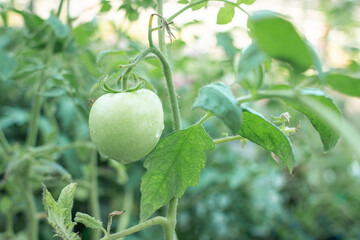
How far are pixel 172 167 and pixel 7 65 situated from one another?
31 centimetres

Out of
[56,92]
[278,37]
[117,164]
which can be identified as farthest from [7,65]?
[278,37]

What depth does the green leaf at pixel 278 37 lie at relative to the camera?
0.18 m

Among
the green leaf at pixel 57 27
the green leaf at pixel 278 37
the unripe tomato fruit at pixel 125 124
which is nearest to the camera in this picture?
the green leaf at pixel 278 37

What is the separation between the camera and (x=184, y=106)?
1.06m

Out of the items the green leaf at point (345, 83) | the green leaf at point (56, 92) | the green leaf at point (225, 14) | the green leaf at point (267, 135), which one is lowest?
the green leaf at point (56, 92)

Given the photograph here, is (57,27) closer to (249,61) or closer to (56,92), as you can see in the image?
(56,92)

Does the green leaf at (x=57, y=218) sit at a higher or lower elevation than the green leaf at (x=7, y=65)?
lower

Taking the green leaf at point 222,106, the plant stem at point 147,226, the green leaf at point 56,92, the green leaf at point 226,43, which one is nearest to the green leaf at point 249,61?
the green leaf at point 222,106

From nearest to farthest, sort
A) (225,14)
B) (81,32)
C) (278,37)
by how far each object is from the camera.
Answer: (278,37), (225,14), (81,32)

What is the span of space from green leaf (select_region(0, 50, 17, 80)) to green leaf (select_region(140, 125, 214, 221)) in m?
0.28

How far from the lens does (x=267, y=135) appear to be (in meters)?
0.31

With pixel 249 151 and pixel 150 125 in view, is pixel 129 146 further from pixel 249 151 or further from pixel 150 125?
pixel 249 151

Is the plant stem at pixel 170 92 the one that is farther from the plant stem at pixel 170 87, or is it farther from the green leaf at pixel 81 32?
the green leaf at pixel 81 32

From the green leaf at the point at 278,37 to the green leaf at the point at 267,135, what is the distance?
110 mm
